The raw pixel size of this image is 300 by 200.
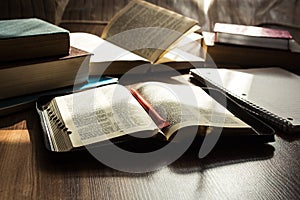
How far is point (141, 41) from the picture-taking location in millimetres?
909

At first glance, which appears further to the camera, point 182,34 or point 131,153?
point 182,34

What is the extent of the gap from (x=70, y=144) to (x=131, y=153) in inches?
3.4

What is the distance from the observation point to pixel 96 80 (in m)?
0.76

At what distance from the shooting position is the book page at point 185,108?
0.58 meters

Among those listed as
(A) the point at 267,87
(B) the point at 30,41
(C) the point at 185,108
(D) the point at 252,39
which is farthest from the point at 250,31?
(B) the point at 30,41

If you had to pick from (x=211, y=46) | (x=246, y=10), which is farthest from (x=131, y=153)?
(x=246, y=10)

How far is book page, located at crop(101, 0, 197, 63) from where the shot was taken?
2.86ft

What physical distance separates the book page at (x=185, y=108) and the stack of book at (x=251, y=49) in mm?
275

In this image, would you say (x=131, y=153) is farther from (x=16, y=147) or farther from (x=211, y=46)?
(x=211, y=46)

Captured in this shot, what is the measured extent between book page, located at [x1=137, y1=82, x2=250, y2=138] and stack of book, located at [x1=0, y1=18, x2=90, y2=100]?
13cm

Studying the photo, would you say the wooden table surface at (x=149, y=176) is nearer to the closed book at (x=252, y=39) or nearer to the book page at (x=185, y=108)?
the book page at (x=185, y=108)

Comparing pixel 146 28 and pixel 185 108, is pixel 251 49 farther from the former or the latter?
pixel 185 108

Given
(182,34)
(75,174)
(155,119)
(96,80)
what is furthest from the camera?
(182,34)

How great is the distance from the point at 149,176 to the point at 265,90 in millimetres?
382
